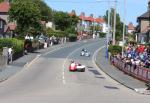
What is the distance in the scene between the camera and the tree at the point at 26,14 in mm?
85062

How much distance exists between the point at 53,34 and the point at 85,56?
5270 centimetres

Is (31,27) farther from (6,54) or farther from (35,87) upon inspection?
(35,87)

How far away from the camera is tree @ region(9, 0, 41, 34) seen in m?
85.1

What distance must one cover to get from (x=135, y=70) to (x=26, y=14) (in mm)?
40200

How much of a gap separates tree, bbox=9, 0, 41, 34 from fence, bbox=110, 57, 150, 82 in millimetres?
26816

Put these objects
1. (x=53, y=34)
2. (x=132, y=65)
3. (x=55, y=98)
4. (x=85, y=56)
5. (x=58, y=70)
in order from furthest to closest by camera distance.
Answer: (x=53, y=34)
(x=85, y=56)
(x=58, y=70)
(x=132, y=65)
(x=55, y=98)

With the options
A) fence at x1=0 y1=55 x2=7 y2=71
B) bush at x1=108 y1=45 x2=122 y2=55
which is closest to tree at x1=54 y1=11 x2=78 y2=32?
bush at x1=108 y1=45 x2=122 y2=55

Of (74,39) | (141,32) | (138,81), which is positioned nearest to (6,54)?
(138,81)

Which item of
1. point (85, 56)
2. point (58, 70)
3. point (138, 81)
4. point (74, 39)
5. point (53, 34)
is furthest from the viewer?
point (74, 39)

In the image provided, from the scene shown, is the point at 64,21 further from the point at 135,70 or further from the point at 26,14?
the point at 135,70

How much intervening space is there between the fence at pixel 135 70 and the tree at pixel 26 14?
88.0 feet

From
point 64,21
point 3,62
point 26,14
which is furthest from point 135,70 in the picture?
point 64,21

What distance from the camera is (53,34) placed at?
136 metres

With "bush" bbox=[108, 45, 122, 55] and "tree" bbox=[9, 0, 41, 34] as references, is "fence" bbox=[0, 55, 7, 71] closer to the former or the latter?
"bush" bbox=[108, 45, 122, 55]
